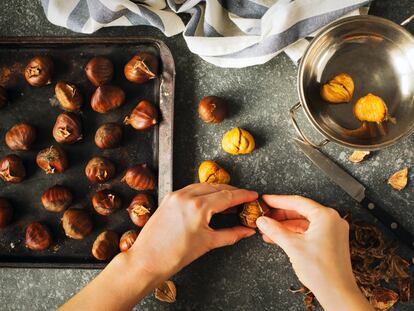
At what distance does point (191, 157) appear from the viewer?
4.17 feet

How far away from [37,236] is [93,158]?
249 millimetres

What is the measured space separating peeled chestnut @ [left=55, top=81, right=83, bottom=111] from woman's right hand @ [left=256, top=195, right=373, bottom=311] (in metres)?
0.56

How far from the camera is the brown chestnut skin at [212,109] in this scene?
1213 mm

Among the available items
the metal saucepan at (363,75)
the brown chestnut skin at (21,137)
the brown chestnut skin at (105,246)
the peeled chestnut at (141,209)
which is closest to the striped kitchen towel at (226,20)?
the metal saucepan at (363,75)

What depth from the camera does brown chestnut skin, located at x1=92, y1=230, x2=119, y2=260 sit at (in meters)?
1.20

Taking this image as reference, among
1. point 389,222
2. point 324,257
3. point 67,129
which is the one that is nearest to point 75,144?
point 67,129

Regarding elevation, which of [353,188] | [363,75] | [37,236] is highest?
[363,75]

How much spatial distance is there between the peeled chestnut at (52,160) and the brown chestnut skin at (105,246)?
0.68 feet

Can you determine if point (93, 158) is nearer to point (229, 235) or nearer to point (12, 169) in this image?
point (12, 169)

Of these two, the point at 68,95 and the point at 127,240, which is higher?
the point at 68,95

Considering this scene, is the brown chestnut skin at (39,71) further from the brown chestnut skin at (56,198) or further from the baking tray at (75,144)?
the brown chestnut skin at (56,198)

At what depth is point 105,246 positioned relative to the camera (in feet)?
3.95

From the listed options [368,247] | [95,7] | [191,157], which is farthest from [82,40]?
[368,247]

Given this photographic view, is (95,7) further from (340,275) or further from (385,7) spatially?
(340,275)
